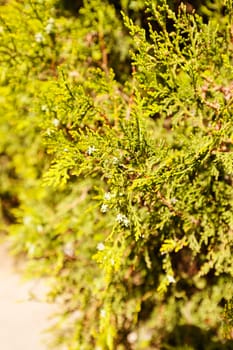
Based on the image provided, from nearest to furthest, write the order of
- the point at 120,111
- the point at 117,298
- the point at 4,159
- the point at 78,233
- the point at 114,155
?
1. the point at 114,155
2. the point at 120,111
3. the point at 117,298
4. the point at 78,233
5. the point at 4,159

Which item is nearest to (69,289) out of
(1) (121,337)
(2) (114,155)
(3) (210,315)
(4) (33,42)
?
(1) (121,337)

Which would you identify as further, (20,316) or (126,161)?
(20,316)

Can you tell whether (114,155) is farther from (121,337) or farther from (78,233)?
(121,337)

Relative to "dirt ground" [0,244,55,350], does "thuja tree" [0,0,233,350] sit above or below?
above

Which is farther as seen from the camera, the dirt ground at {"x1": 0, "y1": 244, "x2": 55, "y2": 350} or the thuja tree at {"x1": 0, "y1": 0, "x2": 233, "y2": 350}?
the dirt ground at {"x1": 0, "y1": 244, "x2": 55, "y2": 350}

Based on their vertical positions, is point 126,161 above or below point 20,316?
above
